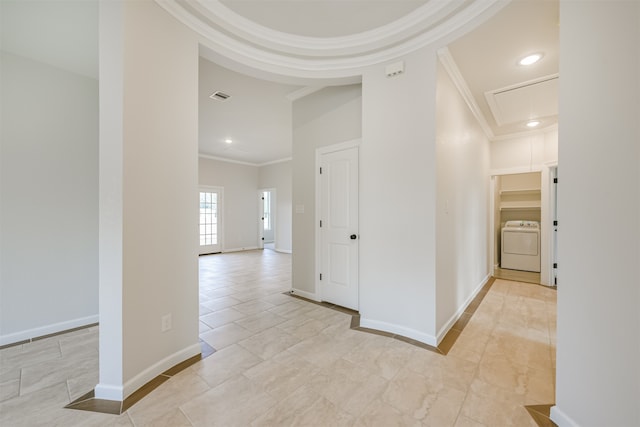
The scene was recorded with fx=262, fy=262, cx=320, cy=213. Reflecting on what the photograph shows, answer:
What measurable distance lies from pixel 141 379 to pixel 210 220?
22.7ft

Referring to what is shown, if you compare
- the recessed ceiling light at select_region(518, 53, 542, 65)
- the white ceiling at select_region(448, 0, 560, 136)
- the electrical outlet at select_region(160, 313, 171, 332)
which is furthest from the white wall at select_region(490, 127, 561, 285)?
the electrical outlet at select_region(160, 313, 171, 332)

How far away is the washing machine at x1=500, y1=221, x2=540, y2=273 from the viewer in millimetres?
5582

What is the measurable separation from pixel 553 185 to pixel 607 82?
4225 millimetres

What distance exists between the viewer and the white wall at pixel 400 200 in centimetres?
247

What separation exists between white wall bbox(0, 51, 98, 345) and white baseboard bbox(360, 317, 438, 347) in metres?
3.08

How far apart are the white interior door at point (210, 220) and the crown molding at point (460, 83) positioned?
7.19 metres

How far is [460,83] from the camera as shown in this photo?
306 centimetres

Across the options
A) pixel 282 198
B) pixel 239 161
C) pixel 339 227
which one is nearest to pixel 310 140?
pixel 339 227

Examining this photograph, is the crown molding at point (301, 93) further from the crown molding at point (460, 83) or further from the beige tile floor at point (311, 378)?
the beige tile floor at point (311, 378)

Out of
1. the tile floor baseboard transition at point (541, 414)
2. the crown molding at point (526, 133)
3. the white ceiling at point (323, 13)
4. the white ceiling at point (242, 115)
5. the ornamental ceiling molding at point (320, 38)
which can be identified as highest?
the white ceiling at point (242, 115)

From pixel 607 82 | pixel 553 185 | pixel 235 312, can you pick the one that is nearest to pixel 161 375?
pixel 235 312

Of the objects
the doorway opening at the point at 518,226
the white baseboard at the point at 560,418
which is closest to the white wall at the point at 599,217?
the white baseboard at the point at 560,418

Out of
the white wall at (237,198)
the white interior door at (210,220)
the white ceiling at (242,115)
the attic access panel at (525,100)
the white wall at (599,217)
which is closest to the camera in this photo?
the white wall at (599,217)

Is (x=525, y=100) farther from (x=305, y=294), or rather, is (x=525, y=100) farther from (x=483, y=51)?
(x=305, y=294)
